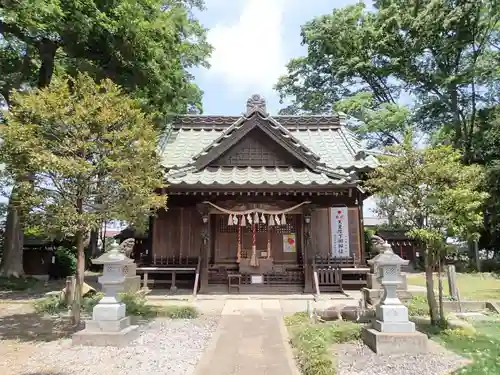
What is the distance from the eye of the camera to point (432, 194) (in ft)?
26.3

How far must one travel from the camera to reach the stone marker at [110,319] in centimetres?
696

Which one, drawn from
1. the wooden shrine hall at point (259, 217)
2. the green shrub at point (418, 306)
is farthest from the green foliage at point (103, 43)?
the green shrub at point (418, 306)

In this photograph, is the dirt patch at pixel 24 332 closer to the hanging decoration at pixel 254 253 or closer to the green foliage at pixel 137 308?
the green foliage at pixel 137 308

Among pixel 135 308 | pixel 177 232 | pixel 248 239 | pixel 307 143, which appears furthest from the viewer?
pixel 307 143

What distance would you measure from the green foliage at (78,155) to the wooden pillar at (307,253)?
267 inches

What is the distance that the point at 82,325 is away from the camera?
8508mm

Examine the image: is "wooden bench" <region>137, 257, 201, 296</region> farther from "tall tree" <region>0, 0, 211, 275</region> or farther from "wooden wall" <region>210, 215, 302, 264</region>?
"tall tree" <region>0, 0, 211, 275</region>

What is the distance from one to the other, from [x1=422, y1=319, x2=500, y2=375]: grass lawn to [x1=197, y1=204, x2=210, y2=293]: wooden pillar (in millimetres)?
7723

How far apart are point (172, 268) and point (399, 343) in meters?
8.82

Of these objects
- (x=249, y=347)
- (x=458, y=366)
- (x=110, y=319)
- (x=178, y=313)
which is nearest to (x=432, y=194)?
(x=458, y=366)

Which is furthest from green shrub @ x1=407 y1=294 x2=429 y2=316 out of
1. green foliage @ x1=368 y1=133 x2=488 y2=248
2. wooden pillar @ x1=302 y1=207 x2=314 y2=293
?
wooden pillar @ x1=302 y1=207 x2=314 y2=293

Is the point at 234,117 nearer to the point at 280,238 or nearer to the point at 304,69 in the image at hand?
the point at 280,238

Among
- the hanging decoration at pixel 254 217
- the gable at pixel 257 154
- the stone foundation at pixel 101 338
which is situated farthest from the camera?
the gable at pixel 257 154

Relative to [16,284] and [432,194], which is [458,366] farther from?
[16,284]
